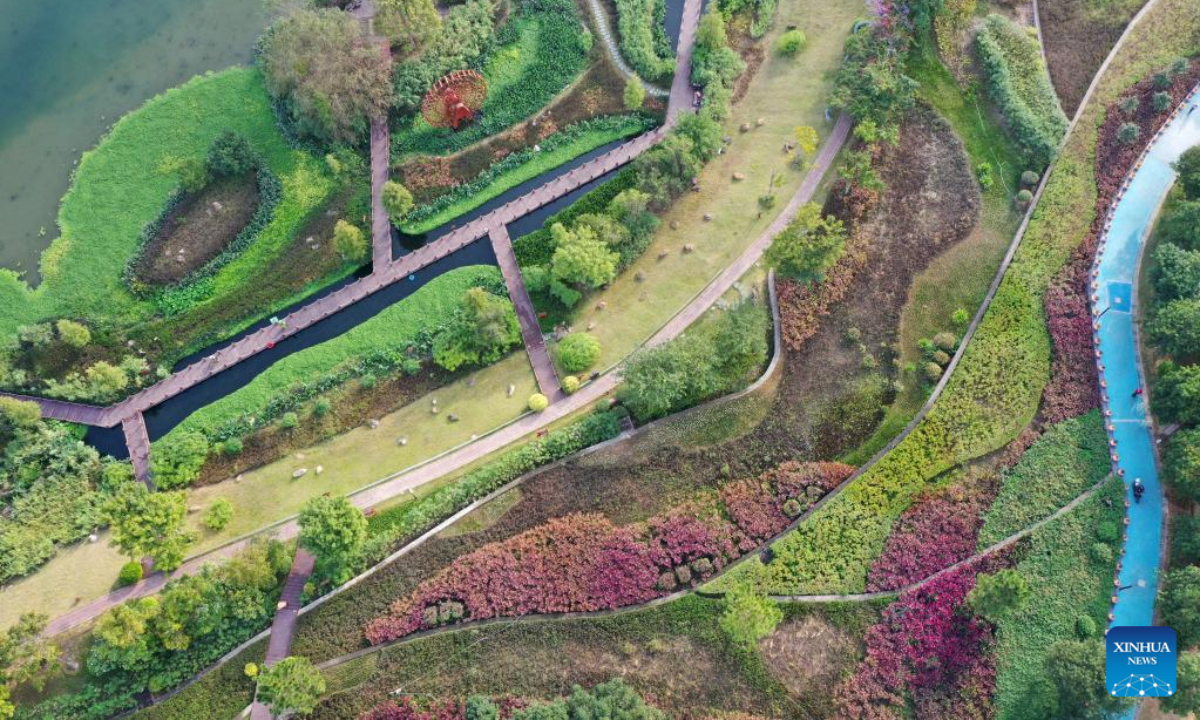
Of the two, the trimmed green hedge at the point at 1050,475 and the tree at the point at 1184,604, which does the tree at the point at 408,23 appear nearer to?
the trimmed green hedge at the point at 1050,475

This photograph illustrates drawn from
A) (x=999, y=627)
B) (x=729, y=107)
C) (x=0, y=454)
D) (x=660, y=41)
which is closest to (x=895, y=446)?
(x=999, y=627)

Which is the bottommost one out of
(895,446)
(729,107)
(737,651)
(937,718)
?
(937,718)

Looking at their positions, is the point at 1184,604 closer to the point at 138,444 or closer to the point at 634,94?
the point at 634,94

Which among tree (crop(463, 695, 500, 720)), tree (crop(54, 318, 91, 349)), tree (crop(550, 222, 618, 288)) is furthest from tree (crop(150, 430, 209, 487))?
tree (crop(550, 222, 618, 288))

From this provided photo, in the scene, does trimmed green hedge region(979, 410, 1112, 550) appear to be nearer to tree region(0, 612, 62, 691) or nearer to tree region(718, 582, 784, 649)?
tree region(718, 582, 784, 649)

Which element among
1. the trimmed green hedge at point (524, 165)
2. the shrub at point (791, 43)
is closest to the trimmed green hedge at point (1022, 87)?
the shrub at point (791, 43)

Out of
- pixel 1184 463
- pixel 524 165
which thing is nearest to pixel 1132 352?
pixel 1184 463

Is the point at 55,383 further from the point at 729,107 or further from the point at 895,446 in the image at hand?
the point at 895,446
